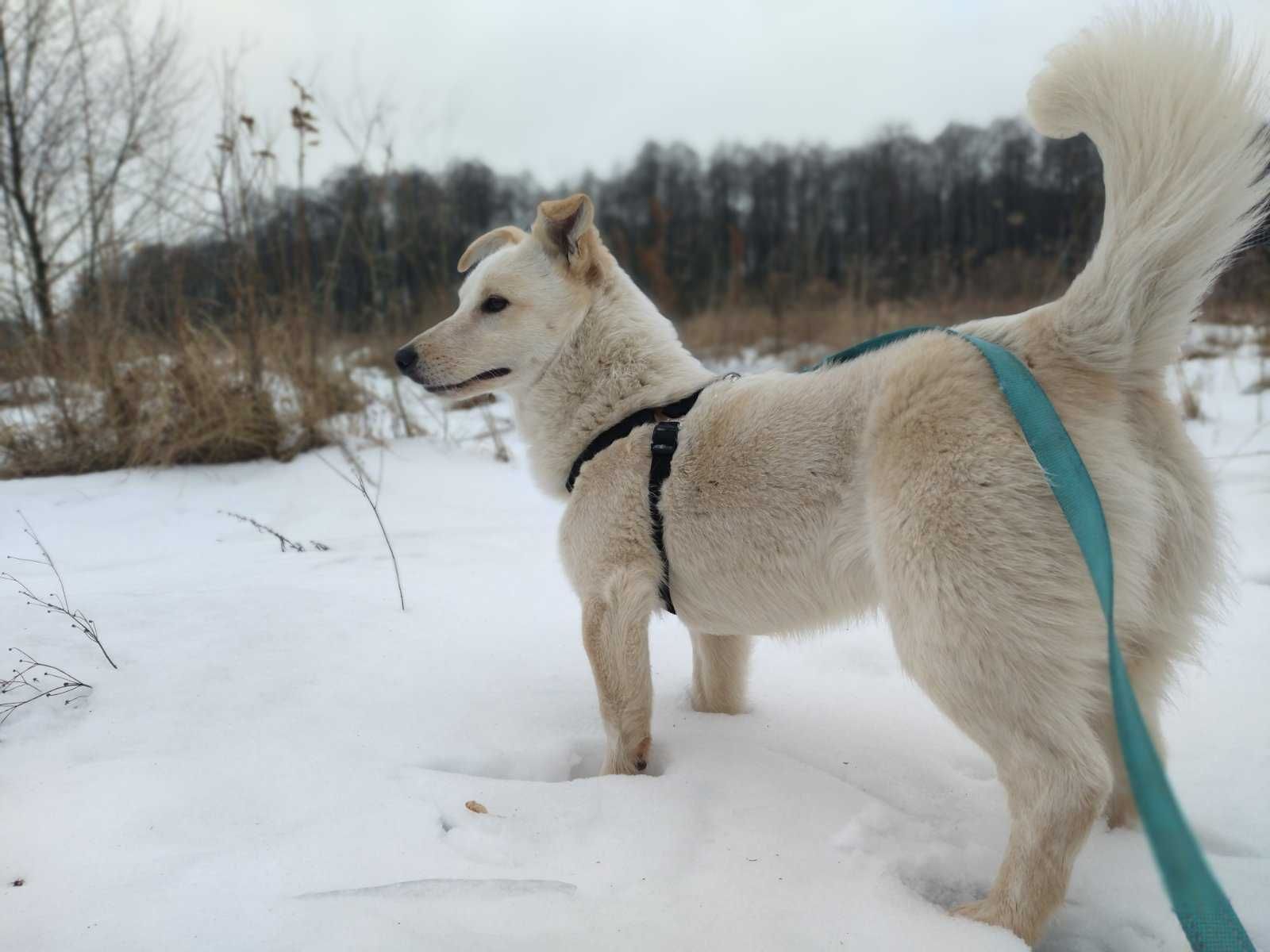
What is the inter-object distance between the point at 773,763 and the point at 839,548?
2.34 ft

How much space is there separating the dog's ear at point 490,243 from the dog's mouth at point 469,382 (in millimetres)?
670

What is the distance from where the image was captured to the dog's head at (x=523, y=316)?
8.16ft

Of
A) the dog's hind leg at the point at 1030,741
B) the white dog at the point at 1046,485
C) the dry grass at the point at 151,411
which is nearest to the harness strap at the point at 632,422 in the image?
the white dog at the point at 1046,485

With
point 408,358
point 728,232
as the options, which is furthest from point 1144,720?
point 728,232

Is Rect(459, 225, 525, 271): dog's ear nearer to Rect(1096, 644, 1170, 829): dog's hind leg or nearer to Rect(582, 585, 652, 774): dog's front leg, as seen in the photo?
Rect(582, 585, 652, 774): dog's front leg

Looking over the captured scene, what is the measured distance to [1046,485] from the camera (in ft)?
4.79

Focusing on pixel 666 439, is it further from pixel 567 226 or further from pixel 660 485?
pixel 567 226

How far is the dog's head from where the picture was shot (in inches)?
97.9

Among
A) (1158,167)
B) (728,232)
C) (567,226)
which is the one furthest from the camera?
(728,232)

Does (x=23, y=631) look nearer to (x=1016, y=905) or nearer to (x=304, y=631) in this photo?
(x=304, y=631)

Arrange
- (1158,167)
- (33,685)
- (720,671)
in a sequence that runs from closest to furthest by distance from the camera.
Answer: (1158,167), (33,685), (720,671)

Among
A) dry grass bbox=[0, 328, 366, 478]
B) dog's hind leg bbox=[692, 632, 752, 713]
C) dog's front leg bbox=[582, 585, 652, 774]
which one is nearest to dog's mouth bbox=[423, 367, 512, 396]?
dog's front leg bbox=[582, 585, 652, 774]

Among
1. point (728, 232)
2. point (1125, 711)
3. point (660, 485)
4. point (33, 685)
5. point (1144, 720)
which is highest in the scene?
point (728, 232)

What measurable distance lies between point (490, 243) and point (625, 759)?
2.15 m
